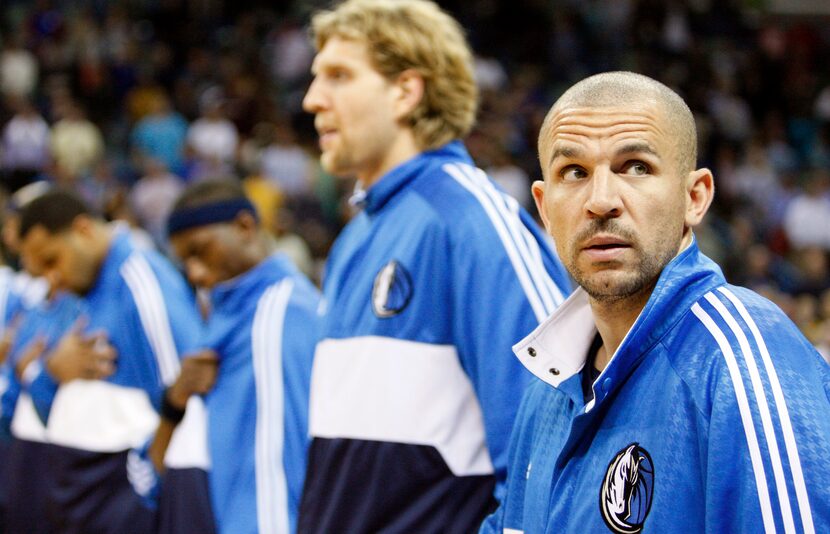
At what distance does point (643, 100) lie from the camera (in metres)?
2.18

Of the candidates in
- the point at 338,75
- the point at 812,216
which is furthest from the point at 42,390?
the point at 812,216

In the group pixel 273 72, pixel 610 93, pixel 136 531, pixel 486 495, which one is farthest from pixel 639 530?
pixel 273 72

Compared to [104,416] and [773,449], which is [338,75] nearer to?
[773,449]

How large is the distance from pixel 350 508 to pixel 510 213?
887 millimetres

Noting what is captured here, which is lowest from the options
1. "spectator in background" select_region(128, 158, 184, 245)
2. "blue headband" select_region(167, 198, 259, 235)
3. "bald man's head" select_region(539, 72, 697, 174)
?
"bald man's head" select_region(539, 72, 697, 174)

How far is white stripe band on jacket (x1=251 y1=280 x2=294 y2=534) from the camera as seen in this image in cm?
391

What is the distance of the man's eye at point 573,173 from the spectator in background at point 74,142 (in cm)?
1199

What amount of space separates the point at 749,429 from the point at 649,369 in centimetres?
26

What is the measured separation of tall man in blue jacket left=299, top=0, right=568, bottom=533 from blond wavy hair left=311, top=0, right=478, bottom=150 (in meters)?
0.04

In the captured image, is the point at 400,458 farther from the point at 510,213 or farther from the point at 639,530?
the point at 639,530

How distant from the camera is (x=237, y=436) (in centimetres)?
405

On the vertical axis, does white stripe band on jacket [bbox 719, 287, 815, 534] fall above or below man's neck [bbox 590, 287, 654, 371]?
below

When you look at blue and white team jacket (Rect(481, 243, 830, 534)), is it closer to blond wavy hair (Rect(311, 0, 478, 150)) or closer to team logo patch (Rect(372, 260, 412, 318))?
team logo patch (Rect(372, 260, 412, 318))

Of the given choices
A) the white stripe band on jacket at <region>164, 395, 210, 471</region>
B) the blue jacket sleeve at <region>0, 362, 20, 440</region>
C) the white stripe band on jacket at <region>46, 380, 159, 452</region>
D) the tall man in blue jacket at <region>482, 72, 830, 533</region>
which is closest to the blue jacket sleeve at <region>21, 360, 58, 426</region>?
the white stripe band on jacket at <region>46, 380, 159, 452</region>
